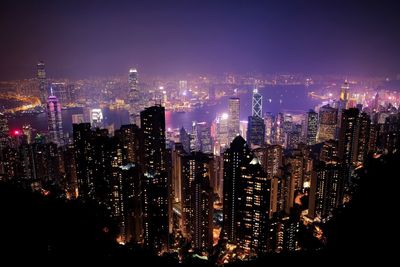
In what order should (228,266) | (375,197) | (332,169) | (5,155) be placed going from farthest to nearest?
(5,155) → (332,169) → (228,266) → (375,197)

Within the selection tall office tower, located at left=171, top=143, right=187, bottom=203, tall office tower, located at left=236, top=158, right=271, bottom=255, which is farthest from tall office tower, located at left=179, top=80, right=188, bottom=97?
tall office tower, located at left=236, top=158, right=271, bottom=255

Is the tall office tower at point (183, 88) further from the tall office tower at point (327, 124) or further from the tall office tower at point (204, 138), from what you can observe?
the tall office tower at point (327, 124)

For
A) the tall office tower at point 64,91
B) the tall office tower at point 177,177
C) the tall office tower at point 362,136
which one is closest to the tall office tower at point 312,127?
the tall office tower at point 362,136

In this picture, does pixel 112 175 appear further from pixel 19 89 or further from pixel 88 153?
pixel 19 89

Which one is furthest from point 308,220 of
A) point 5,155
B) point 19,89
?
point 19,89

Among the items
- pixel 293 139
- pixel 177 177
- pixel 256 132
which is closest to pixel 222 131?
pixel 256 132

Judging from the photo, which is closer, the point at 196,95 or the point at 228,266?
the point at 228,266
